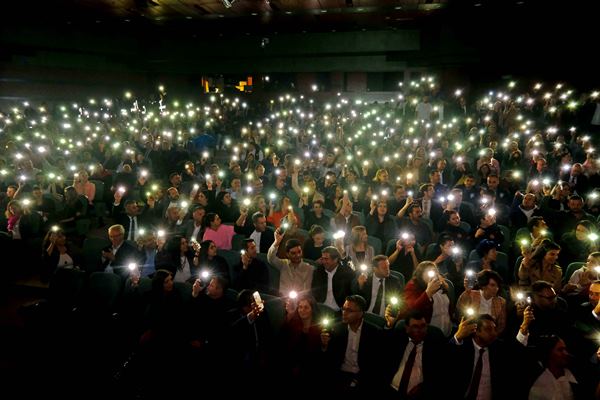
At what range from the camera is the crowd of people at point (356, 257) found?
10.5 feet

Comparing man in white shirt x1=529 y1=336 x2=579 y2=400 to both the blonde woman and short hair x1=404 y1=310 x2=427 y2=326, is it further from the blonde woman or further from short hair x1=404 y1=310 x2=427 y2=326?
the blonde woman

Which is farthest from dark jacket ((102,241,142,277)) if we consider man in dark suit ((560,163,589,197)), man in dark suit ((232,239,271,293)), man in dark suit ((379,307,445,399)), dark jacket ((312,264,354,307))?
man in dark suit ((560,163,589,197))

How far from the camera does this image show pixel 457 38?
45.8 feet

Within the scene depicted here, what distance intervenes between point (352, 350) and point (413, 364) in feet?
1.87

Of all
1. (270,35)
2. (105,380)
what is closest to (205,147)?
(270,35)

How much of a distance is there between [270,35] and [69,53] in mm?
8158

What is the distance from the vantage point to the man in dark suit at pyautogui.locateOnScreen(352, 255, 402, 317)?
4.02m

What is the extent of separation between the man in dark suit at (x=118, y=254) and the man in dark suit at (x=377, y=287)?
3078 mm

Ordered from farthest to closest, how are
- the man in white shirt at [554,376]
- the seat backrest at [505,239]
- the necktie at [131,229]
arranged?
the necktie at [131,229]
the seat backrest at [505,239]
the man in white shirt at [554,376]

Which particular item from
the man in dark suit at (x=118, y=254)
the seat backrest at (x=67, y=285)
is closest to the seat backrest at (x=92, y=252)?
the man in dark suit at (x=118, y=254)

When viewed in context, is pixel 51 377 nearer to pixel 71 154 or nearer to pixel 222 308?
pixel 222 308

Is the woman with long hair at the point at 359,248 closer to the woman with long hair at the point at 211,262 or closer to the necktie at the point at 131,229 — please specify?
the woman with long hair at the point at 211,262

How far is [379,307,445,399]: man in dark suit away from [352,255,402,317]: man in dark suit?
0.74 meters

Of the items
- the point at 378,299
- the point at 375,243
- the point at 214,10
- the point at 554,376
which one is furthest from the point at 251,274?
the point at 214,10
